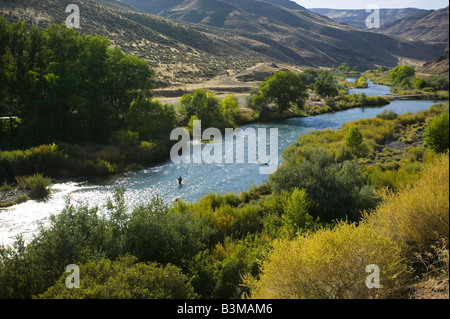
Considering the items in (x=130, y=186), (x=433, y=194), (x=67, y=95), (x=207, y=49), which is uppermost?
(x=207, y=49)

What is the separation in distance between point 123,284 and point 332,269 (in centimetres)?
499

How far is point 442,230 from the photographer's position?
684 centimetres

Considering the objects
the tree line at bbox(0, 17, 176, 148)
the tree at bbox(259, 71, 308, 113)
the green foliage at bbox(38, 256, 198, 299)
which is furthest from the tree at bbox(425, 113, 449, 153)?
the tree at bbox(259, 71, 308, 113)

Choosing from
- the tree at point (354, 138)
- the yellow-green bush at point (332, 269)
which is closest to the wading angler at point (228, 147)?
the tree at point (354, 138)

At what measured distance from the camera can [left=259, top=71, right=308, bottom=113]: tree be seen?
169ft

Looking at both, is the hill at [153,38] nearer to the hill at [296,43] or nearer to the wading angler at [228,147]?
the wading angler at [228,147]

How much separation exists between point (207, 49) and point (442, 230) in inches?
3755

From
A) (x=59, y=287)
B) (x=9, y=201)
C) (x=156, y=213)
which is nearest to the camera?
(x=59, y=287)

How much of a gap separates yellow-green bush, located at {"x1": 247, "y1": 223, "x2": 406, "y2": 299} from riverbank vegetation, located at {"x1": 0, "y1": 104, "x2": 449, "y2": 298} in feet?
0.08

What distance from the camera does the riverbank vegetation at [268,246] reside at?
7.11 meters

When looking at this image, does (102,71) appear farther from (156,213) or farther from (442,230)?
(442,230)

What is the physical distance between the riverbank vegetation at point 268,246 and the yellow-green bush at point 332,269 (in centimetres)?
2

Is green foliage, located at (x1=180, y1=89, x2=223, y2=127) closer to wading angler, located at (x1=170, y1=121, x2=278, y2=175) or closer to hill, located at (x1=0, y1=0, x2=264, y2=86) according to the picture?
wading angler, located at (x1=170, y1=121, x2=278, y2=175)
